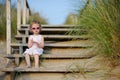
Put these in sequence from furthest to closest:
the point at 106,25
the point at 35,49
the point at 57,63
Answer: the point at 57,63, the point at 35,49, the point at 106,25

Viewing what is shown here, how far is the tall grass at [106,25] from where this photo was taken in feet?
11.4

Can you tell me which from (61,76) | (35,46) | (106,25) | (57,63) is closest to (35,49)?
(35,46)

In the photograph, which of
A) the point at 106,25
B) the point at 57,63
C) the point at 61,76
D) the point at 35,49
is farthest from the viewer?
the point at 57,63

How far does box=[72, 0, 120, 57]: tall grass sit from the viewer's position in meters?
3.47

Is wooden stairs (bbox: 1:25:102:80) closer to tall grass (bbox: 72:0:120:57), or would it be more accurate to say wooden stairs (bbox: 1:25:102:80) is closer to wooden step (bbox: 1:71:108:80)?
wooden step (bbox: 1:71:108:80)

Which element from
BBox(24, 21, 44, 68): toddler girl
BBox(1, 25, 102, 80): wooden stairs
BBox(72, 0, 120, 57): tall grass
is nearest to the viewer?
BBox(72, 0, 120, 57): tall grass

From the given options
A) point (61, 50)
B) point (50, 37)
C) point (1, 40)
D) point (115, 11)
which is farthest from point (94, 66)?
point (1, 40)

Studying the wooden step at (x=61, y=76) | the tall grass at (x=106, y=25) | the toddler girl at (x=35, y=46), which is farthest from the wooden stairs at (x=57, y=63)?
the tall grass at (x=106, y=25)

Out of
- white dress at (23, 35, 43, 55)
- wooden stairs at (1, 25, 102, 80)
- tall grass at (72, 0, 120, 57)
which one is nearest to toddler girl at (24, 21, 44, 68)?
white dress at (23, 35, 43, 55)

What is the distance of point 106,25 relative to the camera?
3.57 metres

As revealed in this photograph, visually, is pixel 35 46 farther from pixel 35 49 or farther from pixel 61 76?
pixel 61 76

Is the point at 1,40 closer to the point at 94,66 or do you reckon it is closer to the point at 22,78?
the point at 22,78

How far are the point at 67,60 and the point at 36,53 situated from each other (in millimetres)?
532

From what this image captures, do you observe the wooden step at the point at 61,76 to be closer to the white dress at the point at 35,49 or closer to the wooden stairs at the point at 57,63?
the wooden stairs at the point at 57,63
